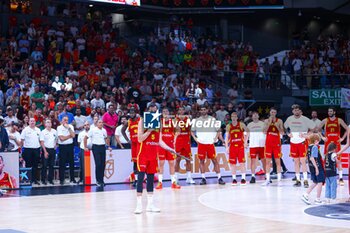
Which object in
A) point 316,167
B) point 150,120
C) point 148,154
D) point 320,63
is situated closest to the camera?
point 150,120

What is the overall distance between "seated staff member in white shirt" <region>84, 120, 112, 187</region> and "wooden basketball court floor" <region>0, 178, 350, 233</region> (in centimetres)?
178

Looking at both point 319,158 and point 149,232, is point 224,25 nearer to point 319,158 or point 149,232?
point 319,158

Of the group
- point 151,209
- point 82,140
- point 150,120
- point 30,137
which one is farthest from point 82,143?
point 150,120

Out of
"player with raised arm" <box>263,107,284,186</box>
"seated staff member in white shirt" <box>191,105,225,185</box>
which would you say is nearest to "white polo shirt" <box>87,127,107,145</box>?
"seated staff member in white shirt" <box>191,105,225,185</box>

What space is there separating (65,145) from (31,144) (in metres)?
1.06

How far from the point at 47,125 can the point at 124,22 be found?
1534 centimetres

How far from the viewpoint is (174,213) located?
13.9 meters

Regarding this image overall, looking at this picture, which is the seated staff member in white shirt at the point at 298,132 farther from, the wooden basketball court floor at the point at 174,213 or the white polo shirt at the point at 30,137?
the white polo shirt at the point at 30,137

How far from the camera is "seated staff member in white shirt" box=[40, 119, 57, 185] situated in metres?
20.2

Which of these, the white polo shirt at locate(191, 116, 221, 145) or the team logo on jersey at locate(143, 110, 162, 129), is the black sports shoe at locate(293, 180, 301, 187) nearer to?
the white polo shirt at locate(191, 116, 221, 145)

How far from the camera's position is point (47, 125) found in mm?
20266

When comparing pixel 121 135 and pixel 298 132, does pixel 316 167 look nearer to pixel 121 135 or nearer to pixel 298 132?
pixel 298 132

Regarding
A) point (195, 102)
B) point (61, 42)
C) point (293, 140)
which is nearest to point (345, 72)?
point (195, 102)

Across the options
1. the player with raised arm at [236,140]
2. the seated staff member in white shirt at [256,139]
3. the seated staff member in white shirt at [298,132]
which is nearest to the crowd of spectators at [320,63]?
the seated staff member in white shirt at [256,139]
